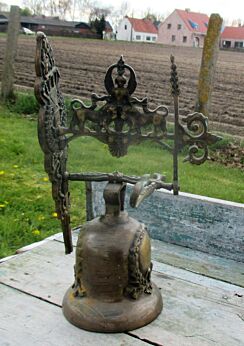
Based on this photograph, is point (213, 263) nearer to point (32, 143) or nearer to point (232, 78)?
point (32, 143)

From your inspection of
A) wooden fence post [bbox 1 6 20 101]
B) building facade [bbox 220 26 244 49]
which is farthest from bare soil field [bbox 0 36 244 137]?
building facade [bbox 220 26 244 49]

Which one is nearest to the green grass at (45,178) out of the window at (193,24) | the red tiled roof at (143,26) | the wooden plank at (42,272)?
the wooden plank at (42,272)

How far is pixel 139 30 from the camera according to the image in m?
62.5

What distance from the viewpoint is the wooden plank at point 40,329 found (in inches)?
60.4

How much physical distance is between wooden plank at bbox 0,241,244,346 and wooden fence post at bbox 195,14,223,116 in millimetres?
Answer: 3869

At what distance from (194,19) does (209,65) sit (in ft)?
172

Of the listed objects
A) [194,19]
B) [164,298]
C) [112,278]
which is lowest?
[164,298]

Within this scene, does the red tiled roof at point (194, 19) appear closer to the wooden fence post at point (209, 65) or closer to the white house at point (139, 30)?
the white house at point (139, 30)

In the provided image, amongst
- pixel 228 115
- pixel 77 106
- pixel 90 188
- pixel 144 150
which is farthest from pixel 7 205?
pixel 228 115

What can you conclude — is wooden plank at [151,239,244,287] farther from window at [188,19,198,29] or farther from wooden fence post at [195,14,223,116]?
window at [188,19,198,29]

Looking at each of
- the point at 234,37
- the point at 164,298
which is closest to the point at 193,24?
the point at 234,37

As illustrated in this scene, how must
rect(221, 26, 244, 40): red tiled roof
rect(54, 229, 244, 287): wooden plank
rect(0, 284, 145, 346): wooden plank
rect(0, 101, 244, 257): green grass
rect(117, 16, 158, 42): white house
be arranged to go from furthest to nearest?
rect(117, 16, 158, 42): white house
rect(221, 26, 244, 40): red tiled roof
rect(0, 101, 244, 257): green grass
rect(54, 229, 244, 287): wooden plank
rect(0, 284, 145, 346): wooden plank

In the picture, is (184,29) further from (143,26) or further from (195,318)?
(195,318)

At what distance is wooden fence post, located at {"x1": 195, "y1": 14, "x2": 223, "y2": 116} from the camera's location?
18.8ft
